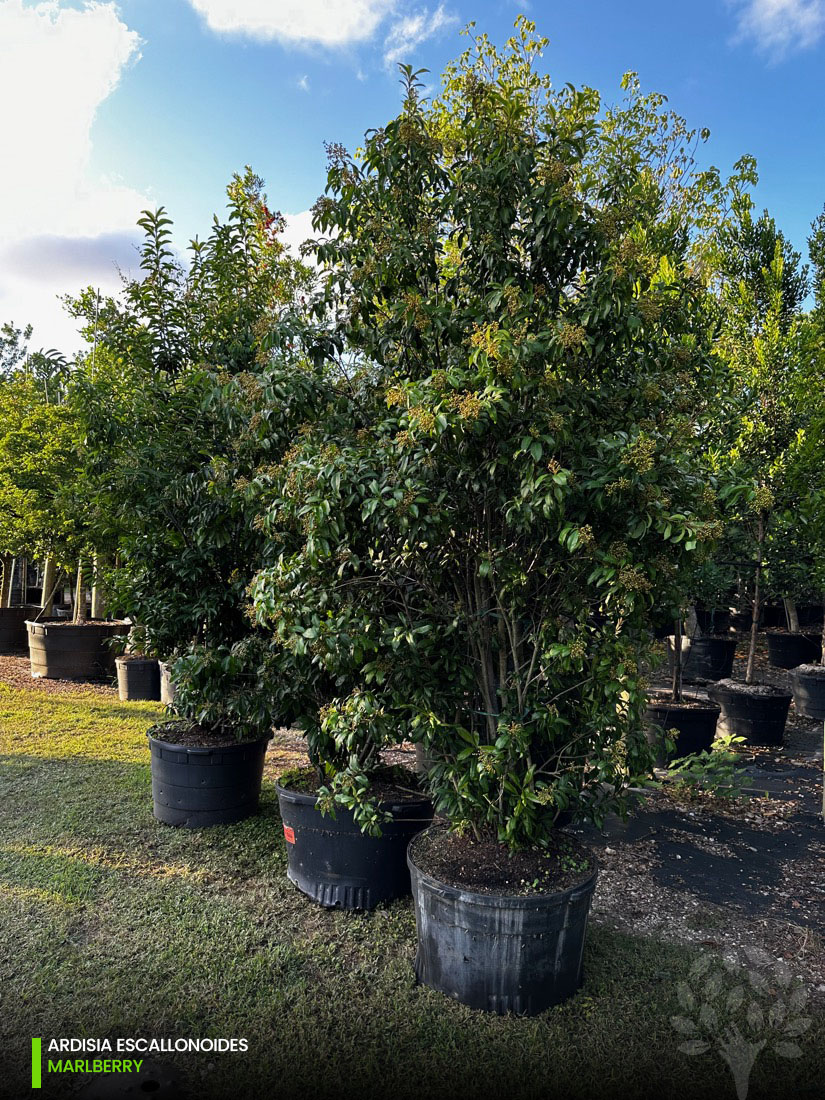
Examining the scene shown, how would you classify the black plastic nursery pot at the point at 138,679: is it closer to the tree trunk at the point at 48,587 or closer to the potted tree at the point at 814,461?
the tree trunk at the point at 48,587

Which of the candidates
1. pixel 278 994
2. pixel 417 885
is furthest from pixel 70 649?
pixel 417 885

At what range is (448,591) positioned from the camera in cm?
315

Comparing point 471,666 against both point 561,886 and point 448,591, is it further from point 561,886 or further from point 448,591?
point 561,886

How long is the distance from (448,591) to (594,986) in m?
1.63

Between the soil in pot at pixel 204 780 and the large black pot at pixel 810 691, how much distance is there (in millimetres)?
6636

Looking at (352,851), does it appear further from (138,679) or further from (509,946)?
(138,679)

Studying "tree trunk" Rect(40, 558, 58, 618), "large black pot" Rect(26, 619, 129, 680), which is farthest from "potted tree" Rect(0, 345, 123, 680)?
"tree trunk" Rect(40, 558, 58, 618)

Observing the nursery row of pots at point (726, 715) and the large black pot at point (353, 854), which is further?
the nursery row of pots at point (726, 715)

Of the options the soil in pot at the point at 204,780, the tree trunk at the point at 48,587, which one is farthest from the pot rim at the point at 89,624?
the soil in pot at the point at 204,780

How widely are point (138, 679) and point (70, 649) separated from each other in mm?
1546

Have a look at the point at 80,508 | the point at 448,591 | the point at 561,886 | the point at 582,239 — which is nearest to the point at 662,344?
the point at 582,239

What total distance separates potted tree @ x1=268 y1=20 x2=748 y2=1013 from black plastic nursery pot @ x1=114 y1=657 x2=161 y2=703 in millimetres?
5789

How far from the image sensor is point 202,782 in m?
4.29

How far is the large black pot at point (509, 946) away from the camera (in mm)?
2584
